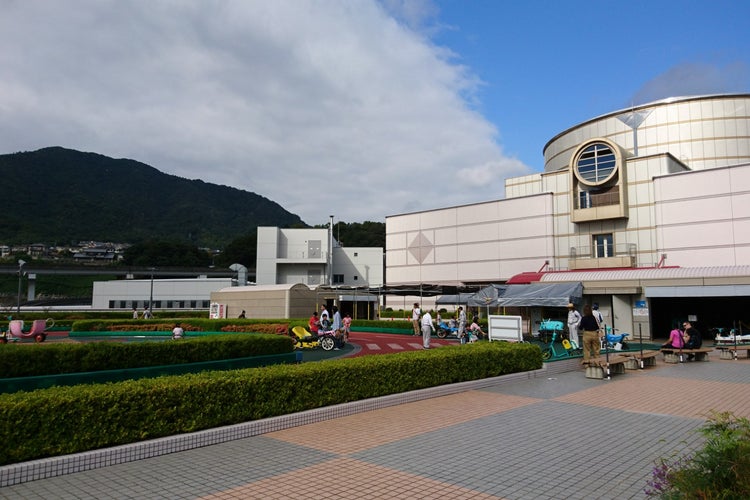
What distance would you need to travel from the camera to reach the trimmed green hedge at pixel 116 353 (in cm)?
956

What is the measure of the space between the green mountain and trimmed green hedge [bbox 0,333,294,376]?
127 metres

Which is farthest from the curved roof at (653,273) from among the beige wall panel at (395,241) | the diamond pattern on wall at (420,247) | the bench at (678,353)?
the beige wall panel at (395,241)

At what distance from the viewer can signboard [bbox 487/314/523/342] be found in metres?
16.1

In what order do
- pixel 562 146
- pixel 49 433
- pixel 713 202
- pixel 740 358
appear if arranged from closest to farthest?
1. pixel 49 433
2. pixel 740 358
3. pixel 713 202
4. pixel 562 146

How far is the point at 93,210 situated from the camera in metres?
151

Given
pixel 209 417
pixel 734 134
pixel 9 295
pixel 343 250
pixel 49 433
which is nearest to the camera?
pixel 49 433

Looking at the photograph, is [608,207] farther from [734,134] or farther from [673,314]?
[734,134]

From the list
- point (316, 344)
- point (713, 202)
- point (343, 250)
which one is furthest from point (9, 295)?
→ point (713, 202)

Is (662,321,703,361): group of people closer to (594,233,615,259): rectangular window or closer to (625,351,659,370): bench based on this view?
(625,351,659,370): bench

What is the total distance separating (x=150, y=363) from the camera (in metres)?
11.4

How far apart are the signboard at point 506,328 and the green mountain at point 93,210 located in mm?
129592

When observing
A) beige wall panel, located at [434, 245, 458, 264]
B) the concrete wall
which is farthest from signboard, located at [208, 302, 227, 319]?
beige wall panel, located at [434, 245, 458, 264]

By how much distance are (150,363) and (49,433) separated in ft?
16.9

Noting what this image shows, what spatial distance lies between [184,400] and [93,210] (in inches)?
6553
